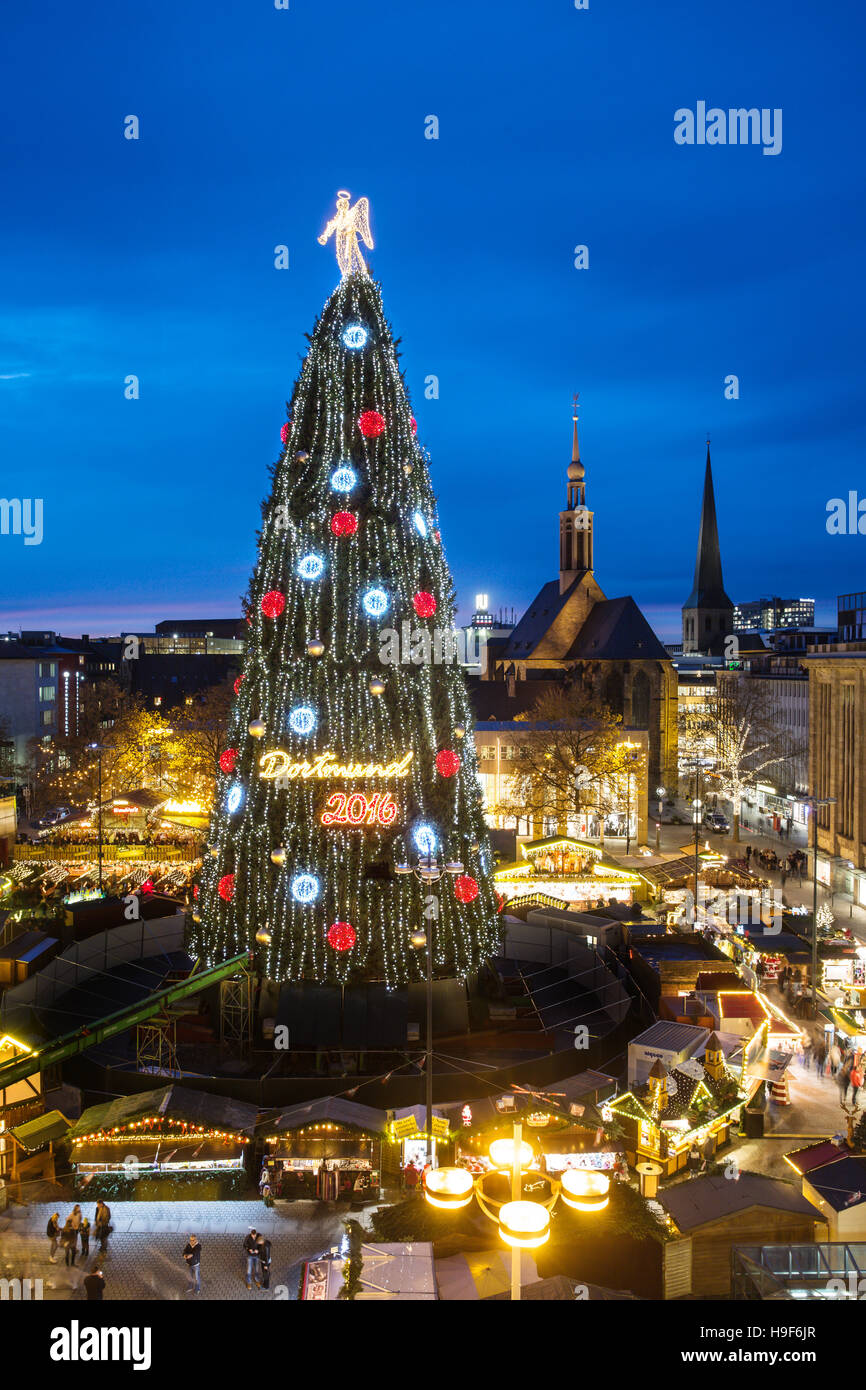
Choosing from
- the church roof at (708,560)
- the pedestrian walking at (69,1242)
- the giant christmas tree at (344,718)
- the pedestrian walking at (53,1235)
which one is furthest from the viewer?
the church roof at (708,560)

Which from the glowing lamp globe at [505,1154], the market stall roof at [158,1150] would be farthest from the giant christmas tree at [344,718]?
the glowing lamp globe at [505,1154]

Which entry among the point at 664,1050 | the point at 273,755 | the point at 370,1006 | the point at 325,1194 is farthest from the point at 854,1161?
the point at 273,755

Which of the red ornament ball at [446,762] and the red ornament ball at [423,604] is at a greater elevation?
the red ornament ball at [423,604]

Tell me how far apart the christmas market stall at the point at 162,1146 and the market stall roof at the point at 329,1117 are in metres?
0.48

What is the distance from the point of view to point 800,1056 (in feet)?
70.3

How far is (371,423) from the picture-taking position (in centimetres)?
1833

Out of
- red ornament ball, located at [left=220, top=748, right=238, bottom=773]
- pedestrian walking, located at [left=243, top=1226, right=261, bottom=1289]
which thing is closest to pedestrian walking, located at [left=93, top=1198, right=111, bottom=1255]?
pedestrian walking, located at [left=243, top=1226, right=261, bottom=1289]

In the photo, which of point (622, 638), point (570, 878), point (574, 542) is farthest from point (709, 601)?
point (570, 878)

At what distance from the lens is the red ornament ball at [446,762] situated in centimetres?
1850

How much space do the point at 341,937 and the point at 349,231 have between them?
14540 mm

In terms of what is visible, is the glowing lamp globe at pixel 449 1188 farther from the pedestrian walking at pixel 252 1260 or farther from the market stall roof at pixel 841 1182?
the market stall roof at pixel 841 1182

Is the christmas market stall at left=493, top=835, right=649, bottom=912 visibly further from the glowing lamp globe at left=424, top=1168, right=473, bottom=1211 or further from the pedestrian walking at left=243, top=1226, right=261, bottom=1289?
the glowing lamp globe at left=424, top=1168, right=473, bottom=1211

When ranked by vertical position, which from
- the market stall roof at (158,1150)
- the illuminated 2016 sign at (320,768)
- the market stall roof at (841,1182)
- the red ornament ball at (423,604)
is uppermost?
the red ornament ball at (423,604)

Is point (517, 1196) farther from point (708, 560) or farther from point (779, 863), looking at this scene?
point (708, 560)
